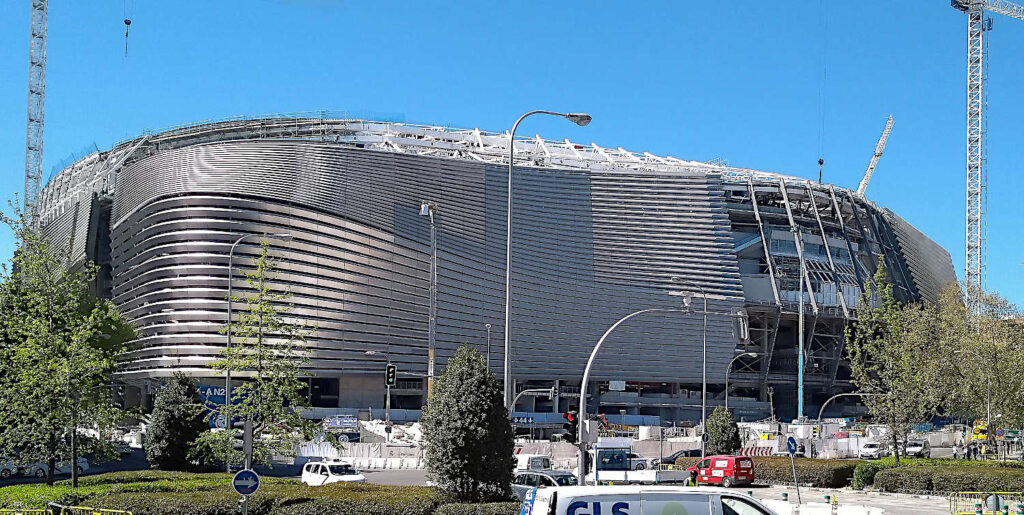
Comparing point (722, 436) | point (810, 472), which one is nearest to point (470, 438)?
point (810, 472)

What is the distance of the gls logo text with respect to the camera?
18719mm

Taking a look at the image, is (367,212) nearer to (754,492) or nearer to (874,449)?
(874,449)

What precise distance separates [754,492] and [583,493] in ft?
103

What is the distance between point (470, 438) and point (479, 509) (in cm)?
228

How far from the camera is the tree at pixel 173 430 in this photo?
41062 millimetres

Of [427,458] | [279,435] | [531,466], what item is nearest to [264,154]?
[531,466]

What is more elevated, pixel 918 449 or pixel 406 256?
pixel 406 256

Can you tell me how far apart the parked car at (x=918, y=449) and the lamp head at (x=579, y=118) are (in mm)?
→ 48877

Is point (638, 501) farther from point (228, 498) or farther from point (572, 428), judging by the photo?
point (228, 498)

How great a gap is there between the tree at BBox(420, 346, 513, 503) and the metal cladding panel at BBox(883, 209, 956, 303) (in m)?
122

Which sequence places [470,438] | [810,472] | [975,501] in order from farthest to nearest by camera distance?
[810,472] → [975,501] → [470,438]

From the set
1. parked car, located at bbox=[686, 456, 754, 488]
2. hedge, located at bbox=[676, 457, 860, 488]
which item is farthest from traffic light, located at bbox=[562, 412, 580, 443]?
hedge, located at bbox=[676, 457, 860, 488]

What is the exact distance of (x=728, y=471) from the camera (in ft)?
164

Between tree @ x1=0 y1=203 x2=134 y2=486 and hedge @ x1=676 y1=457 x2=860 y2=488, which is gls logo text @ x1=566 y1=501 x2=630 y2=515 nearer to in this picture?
tree @ x1=0 y1=203 x2=134 y2=486
